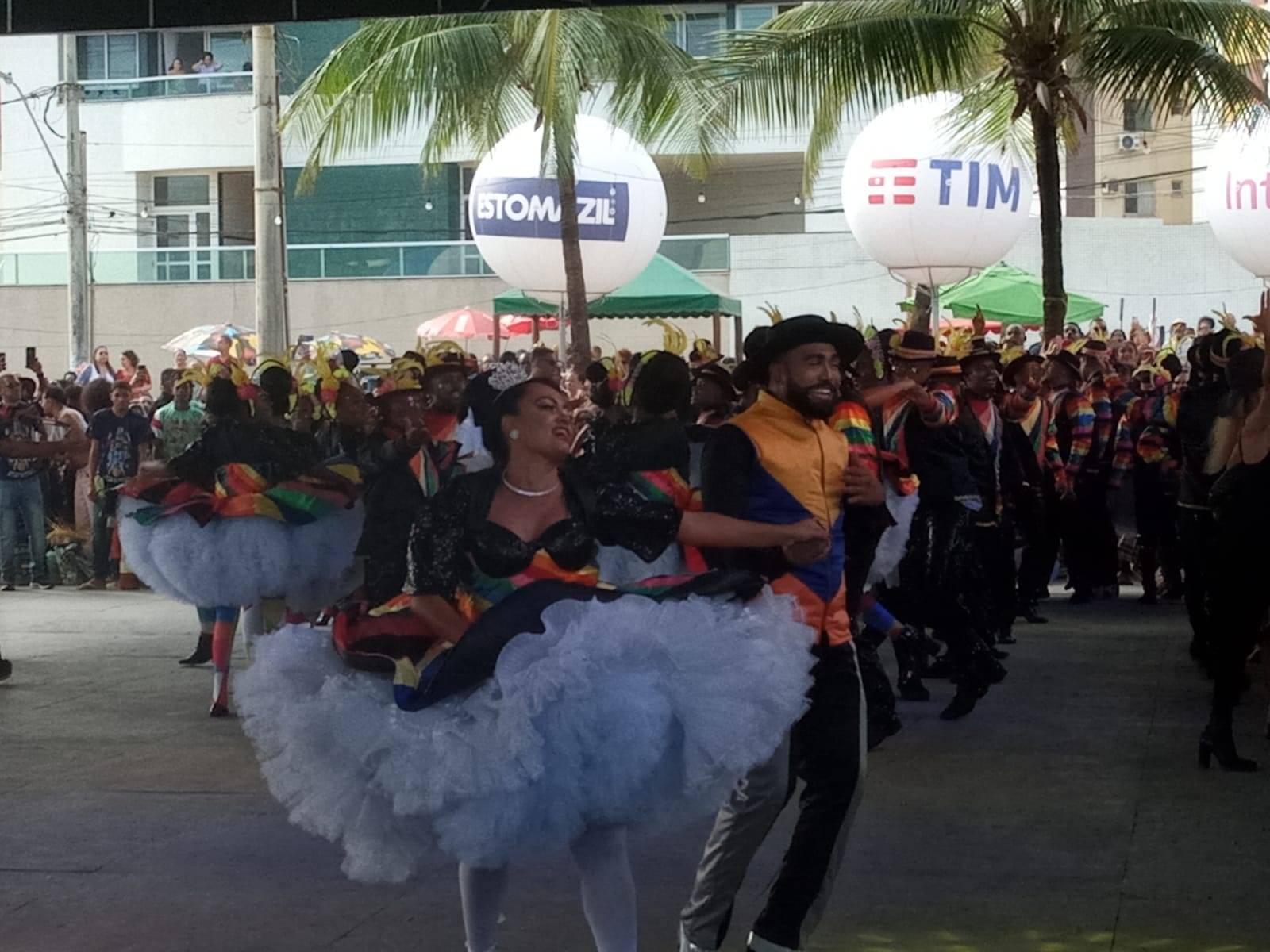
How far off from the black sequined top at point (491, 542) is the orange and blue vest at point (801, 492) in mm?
465

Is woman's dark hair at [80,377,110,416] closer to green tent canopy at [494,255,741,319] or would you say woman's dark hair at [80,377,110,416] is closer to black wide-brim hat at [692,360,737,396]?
green tent canopy at [494,255,741,319]

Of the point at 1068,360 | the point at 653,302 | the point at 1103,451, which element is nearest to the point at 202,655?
the point at 1068,360

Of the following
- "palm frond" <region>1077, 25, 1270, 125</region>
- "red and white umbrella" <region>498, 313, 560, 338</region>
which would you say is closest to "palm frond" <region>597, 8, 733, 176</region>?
"palm frond" <region>1077, 25, 1270, 125</region>

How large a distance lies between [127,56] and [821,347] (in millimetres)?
42494

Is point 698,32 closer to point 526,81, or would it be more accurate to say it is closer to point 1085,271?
point 1085,271

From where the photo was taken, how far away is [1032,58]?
60.6 feet

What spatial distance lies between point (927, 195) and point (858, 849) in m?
12.2

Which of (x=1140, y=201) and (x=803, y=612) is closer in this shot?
(x=803, y=612)

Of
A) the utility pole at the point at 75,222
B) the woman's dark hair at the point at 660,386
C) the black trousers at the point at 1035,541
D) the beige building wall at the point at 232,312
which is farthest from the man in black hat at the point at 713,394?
the beige building wall at the point at 232,312

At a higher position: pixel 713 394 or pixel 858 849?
pixel 713 394

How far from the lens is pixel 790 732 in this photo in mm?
5820

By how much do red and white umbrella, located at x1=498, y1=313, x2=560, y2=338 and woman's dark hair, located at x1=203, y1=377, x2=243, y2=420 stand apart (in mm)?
17339

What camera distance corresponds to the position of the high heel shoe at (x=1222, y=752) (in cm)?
902

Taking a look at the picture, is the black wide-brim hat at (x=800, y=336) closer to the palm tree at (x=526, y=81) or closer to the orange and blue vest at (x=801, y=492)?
the orange and blue vest at (x=801, y=492)
